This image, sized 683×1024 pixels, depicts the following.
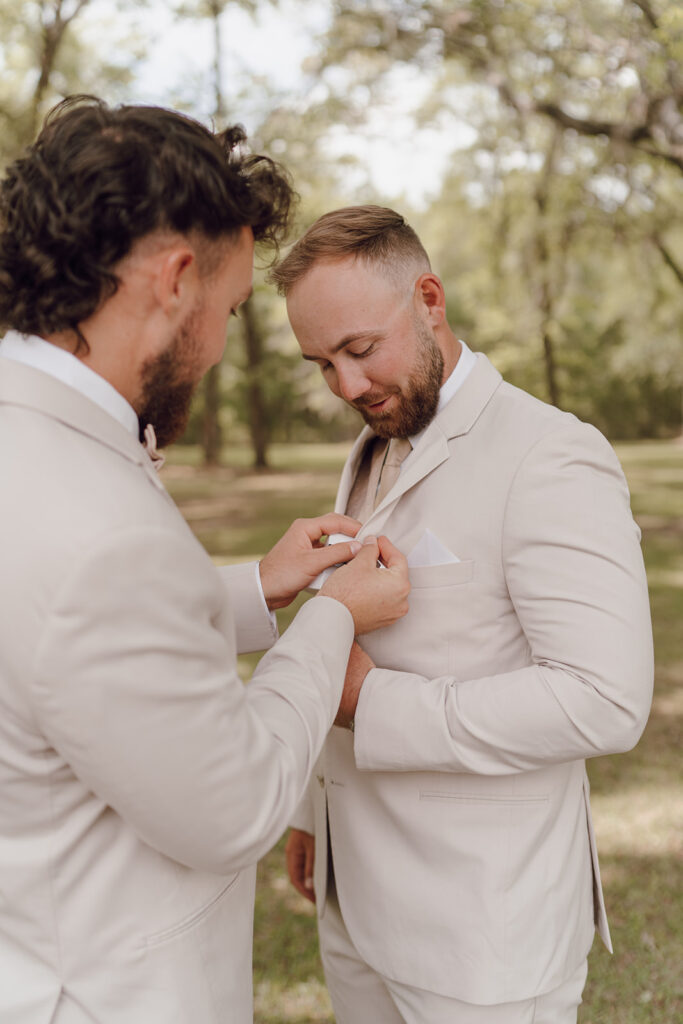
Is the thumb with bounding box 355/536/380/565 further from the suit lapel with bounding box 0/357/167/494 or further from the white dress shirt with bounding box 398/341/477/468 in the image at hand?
the suit lapel with bounding box 0/357/167/494

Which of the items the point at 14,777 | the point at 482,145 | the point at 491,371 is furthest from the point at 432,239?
the point at 14,777

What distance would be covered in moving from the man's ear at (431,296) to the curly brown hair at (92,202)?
2.83ft

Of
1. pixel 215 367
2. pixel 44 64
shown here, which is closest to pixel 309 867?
pixel 44 64

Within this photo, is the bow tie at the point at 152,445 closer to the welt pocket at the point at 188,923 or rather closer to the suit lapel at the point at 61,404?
the suit lapel at the point at 61,404

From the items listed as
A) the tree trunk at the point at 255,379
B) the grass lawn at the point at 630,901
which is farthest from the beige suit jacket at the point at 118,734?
the tree trunk at the point at 255,379

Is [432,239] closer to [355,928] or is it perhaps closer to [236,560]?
[236,560]

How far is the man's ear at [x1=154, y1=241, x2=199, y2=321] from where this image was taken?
1.43 metres

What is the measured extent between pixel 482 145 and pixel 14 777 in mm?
13436

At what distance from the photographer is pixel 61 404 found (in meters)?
1.36

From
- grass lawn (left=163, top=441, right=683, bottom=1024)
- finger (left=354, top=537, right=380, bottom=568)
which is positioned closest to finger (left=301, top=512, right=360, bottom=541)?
finger (left=354, top=537, right=380, bottom=568)

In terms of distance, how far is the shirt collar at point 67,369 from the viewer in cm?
143

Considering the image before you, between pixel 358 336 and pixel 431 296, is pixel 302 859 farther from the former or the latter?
pixel 431 296

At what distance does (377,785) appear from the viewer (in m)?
2.24

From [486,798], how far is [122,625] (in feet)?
4.03
